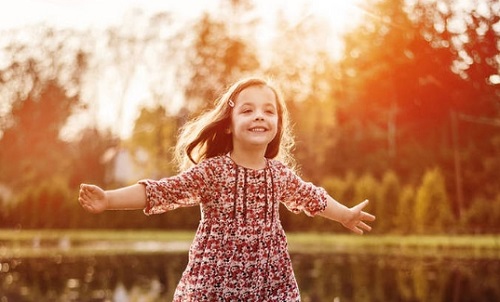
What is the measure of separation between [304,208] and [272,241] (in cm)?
52

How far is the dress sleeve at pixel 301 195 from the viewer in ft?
15.4

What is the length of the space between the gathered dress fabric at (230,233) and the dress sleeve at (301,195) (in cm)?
19

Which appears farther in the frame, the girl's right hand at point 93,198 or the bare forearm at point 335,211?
the bare forearm at point 335,211

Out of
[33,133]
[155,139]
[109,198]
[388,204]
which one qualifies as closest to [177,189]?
[109,198]

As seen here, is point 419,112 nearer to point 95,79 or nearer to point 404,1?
point 95,79

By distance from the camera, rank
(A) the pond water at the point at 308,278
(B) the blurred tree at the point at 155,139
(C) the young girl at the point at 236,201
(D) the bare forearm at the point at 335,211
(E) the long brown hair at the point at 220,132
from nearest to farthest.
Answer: (C) the young girl at the point at 236,201, (E) the long brown hair at the point at 220,132, (D) the bare forearm at the point at 335,211, (A) the pond water at the point at 308,278, (B) the blurred tree at the point at 155,139

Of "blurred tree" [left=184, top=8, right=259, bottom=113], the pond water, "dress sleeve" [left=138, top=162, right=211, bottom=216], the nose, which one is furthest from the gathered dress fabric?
"blurred tree" [left=184, top=8, right=259, bottom=113]

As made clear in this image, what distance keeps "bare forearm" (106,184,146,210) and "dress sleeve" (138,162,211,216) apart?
35 mm

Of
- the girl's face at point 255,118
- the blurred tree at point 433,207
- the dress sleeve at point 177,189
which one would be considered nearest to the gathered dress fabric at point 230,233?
the dress sleeve at point 177,189

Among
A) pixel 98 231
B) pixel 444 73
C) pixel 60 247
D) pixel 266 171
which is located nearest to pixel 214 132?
pixel 266 171

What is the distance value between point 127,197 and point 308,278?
7574 mm

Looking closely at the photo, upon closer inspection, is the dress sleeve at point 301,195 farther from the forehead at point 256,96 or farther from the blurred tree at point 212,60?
the blurred tree at point 212,60

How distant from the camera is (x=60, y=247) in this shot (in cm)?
2022

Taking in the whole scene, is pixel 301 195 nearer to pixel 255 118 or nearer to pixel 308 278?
pixel 255 118
